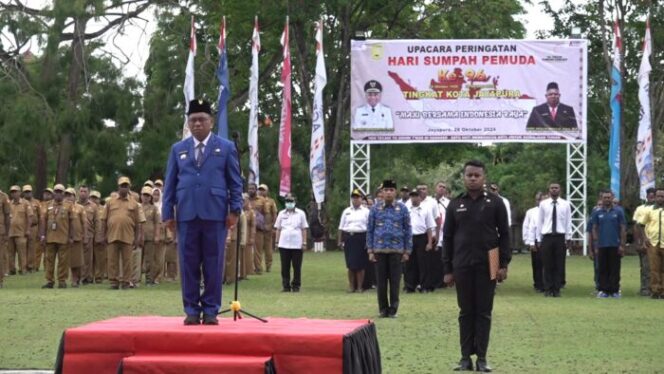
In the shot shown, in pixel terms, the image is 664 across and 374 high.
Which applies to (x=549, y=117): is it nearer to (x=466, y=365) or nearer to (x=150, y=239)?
(x=150, y=239)

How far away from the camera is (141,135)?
139 feet

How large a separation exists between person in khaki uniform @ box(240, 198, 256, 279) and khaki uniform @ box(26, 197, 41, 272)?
5208 millimetres

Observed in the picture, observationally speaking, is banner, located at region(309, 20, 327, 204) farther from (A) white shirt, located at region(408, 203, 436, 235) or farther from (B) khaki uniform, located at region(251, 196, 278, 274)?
(A) white shirt, located at region(408, 203, 436, 235)

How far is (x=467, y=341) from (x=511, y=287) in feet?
49.4

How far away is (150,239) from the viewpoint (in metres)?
28.2

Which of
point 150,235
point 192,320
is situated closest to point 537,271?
point 150,235

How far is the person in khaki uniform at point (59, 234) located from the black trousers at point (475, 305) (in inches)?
573

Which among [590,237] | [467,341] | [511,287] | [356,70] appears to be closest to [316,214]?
[356,70]

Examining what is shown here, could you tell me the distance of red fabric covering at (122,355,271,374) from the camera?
10844 mm

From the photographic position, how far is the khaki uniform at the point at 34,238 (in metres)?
33.1

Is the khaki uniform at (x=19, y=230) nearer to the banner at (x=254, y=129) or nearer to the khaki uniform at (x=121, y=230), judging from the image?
the banner at (x=254, y=129)

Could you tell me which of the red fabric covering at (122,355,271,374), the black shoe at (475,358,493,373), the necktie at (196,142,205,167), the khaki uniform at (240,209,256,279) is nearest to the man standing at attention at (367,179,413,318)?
the black shoe at (475,358,493,373)

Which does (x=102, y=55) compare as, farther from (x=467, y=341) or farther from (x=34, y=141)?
(x=467, y=341)

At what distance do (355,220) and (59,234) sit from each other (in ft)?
18.7
